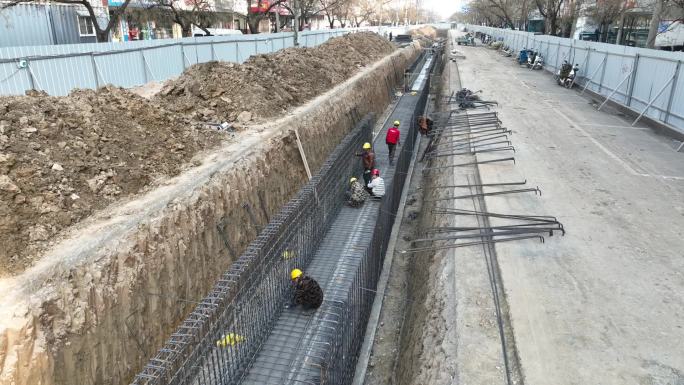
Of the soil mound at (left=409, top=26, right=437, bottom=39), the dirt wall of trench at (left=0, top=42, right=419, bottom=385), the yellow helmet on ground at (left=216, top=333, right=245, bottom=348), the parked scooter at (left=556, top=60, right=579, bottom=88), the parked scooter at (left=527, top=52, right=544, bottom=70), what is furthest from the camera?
the soil mound at (left=409, top=26, right=437, bottom=39)

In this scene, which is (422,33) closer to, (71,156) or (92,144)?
(92,144)

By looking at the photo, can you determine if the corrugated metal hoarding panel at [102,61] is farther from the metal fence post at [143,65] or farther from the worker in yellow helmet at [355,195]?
the worker in yellow helmet at [355,195]

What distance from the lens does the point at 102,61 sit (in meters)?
16.6

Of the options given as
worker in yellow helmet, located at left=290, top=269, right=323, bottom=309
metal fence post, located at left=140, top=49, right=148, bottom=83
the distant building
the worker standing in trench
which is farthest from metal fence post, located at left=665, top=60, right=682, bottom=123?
the distant building

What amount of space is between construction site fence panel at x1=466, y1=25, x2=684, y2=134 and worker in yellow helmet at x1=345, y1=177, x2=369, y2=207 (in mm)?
10189

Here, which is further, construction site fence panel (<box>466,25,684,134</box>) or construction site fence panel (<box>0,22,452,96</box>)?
construction site fence panel (<box>466,25,684,134</box>)

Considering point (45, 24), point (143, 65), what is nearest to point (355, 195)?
point (143, 65)

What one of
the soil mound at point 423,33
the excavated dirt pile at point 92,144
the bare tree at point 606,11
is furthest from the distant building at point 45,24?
the soil mound at point 423,33

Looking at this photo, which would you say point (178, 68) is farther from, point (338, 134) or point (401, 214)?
point (401, 214)

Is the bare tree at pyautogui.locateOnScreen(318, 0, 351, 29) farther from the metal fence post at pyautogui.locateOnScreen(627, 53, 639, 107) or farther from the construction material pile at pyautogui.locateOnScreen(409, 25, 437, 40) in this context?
the metal fence post at pyautogui.locateOnScreen(627, 53, 639, 107)

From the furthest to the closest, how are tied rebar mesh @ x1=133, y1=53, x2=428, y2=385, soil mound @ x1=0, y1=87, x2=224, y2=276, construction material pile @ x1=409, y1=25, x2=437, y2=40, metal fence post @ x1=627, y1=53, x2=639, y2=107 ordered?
construction material pile @ x1=409, y1=25, x2=437, y2=40 → metal fence post @ x1=627, y1=53, x2=639, y2=107 → soil mound @ x1=0, y1=87, x2=224, y2=276 → tied rebar mesh @ x1=133, y1=53, x2=428, y2=385

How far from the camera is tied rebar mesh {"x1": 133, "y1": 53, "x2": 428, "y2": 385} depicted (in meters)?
5.13

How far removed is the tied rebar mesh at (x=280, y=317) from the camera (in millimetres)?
5133

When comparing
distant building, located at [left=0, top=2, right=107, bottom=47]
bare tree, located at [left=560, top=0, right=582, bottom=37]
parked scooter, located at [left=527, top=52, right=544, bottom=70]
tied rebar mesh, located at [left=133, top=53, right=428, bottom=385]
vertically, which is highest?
bare tree, located at [left=560, top=0, right=582, bottom=37]
